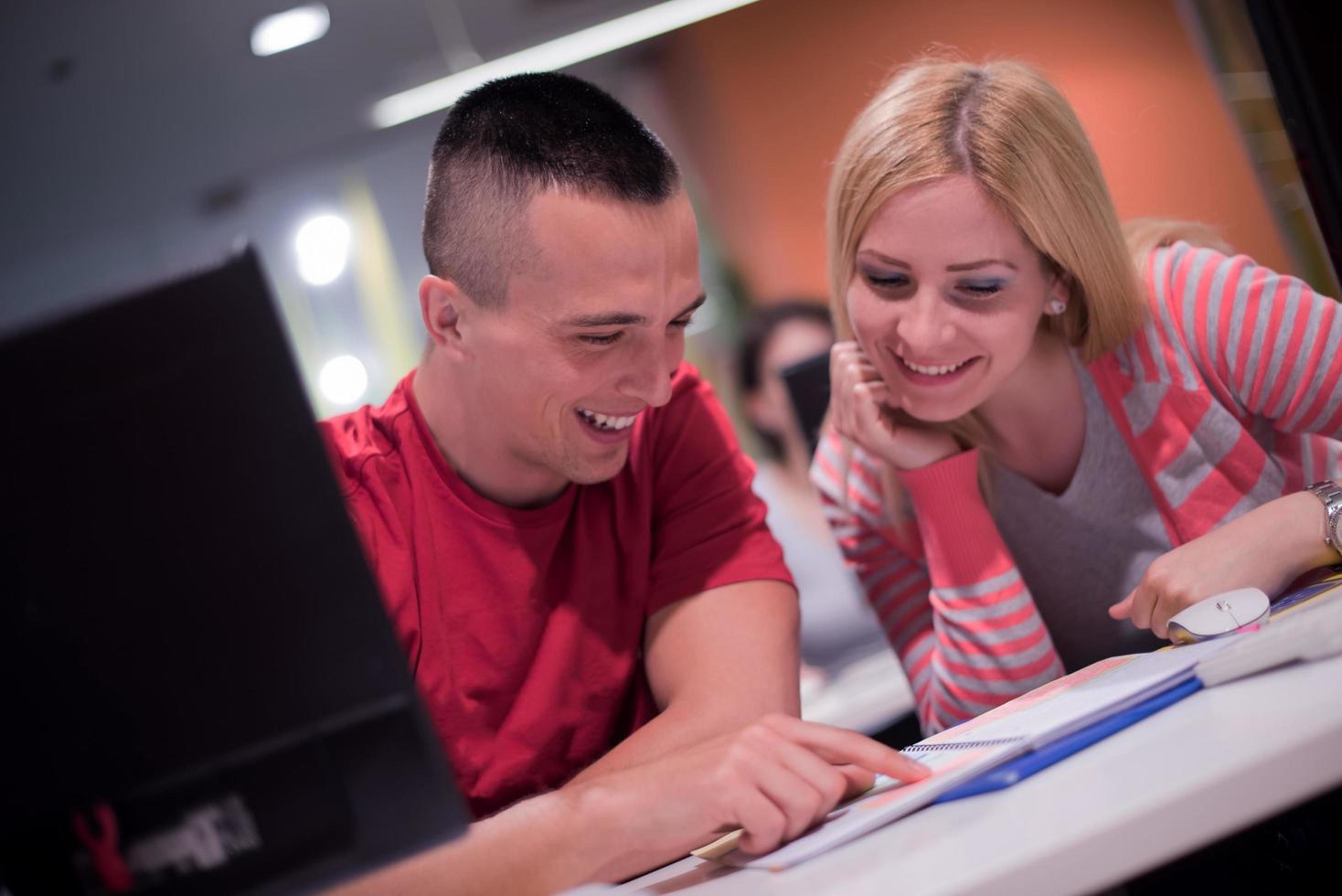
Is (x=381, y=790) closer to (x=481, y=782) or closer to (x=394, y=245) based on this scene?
(x=481, y=782)

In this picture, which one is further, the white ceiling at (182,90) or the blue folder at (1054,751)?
the white ceiling at (182,90)

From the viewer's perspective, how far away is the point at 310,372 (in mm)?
4914

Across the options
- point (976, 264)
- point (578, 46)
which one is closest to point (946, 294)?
point (976, 264)

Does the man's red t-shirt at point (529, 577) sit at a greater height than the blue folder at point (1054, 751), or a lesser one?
greater

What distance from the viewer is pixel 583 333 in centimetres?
126

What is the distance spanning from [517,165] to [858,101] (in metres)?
3.71

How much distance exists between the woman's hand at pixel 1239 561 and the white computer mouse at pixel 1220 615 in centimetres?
4

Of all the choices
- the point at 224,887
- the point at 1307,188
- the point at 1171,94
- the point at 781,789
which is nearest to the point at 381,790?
the point at 224,887

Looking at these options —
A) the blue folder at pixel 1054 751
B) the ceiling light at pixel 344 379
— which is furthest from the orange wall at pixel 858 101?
the blue folder at pixel 1054 751

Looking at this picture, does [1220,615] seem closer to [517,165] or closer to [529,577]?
[529,577]

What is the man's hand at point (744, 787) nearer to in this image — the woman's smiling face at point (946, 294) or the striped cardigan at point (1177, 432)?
the striped cardigan at point (1177, 432)

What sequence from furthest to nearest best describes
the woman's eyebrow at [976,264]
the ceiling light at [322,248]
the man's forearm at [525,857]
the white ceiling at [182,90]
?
the ceiling light at [322,248] → the white ceiling at [182,90] → the woman's eyebrow at [976,264] → the man's forearm at [525,857]

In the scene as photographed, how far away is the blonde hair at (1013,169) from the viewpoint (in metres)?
1.34

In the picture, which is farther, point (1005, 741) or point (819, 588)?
point (819, 588)
